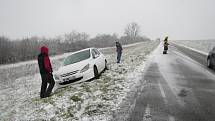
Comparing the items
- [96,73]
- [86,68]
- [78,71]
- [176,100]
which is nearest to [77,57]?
[96,73]

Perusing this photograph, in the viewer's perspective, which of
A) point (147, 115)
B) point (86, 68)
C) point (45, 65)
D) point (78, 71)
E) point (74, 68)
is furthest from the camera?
point (86, 68)

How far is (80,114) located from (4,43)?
37.6m

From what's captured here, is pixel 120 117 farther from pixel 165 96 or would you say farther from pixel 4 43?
pixel 4 43

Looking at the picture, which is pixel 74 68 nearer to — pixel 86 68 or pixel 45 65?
pixel 86 68

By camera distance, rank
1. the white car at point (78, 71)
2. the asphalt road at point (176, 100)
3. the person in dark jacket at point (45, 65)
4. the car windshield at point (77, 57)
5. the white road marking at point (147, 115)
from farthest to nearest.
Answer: the car windshield at point (77, 57)
the white car at point (78, 71)
the person in dark jacket at point (45, 65)
the asphalt road at point (176, 100)
the white road marking at point (147, 115)

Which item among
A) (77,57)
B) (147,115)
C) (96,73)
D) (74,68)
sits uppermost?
(77,57)

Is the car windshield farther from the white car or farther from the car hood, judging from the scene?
the car hood

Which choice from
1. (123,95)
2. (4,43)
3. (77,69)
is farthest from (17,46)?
(123,95)

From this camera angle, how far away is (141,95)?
22.4 feet

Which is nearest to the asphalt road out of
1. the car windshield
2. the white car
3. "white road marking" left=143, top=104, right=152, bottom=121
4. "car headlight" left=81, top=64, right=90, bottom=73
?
"white road marking" left=143, top=104, right=152, bottom=121

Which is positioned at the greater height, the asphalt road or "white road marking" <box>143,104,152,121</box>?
the asphalt road

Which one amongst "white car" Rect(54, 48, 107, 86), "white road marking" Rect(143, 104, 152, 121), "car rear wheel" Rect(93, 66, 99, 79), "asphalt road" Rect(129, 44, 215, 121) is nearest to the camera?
"white road marking" Rect(143, 104, 152, 121)

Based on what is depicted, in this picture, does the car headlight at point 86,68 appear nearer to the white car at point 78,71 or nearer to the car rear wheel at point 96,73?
the white car at point 78,71

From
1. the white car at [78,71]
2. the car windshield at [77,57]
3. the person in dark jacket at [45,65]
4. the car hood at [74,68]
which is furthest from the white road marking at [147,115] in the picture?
the car windshield at [77,57]
